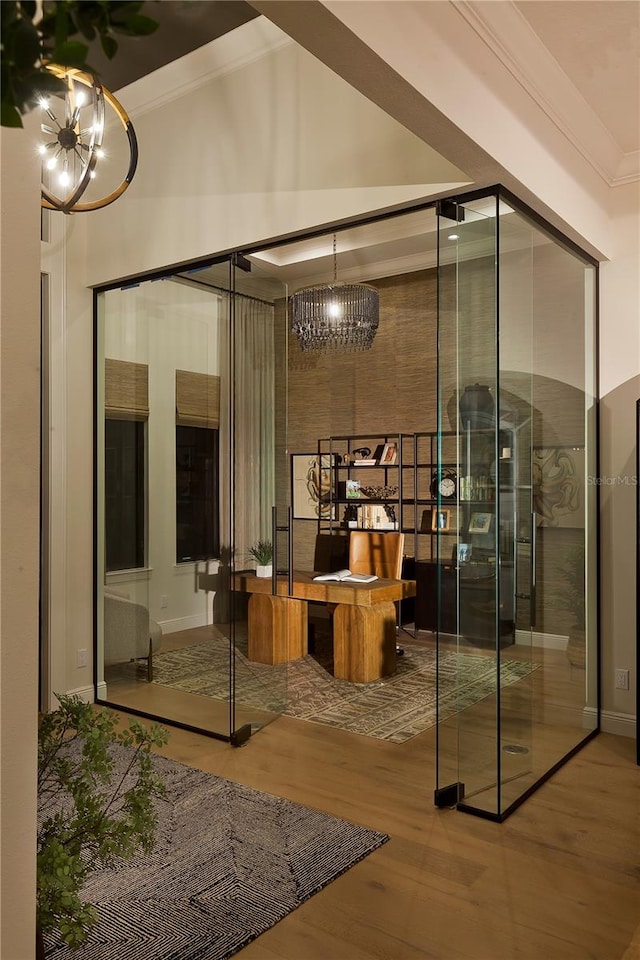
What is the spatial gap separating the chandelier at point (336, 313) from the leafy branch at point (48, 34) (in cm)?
475

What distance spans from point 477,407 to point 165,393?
1.92 meters

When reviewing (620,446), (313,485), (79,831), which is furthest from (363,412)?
(79,831)

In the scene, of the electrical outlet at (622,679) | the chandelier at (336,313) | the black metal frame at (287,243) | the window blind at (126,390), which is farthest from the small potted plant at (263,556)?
the chandelier at (336,313)

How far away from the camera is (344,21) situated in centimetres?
179

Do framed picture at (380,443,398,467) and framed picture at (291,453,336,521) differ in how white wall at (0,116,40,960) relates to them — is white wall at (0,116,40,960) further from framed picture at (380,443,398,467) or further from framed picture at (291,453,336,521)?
framed picture at (291,453,336,521)

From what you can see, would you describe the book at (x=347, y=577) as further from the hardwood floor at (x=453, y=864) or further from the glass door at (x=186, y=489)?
the hardwood floor at (x=453, y=864)

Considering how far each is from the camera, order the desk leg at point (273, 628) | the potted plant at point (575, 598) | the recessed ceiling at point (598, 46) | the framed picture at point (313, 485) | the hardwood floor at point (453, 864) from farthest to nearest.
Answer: the framed picture at point (313, 485) → the desk leg at point (273, 628) → the potted plant at point (575, 598) → the recessed ceiling at point (598, 46) → the hardwood floor at point (453, 864)

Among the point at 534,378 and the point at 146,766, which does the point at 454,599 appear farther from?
the point at 146,766

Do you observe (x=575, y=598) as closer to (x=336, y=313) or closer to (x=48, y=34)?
(x=336, y=313)

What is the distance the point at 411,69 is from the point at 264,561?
8.17 ft

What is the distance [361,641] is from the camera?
15.9 ft

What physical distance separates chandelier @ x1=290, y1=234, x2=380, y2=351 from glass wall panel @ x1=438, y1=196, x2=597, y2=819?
6.60ft

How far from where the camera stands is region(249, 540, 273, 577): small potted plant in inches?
151

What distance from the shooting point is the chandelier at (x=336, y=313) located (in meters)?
5.27
